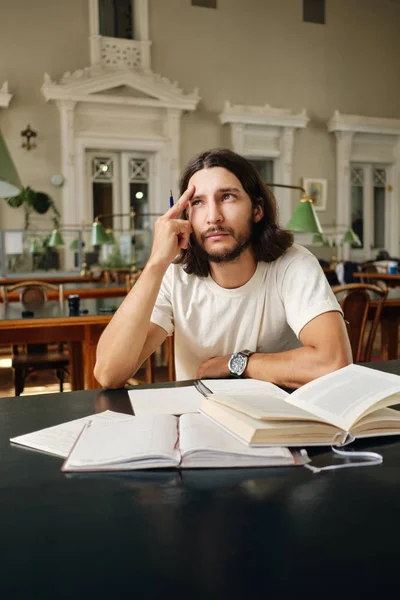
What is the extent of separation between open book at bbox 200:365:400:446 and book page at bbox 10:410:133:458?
19 cm

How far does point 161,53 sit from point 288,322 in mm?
9051

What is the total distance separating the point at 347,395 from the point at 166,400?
407 mm

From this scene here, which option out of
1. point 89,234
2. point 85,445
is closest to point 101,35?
point 89,234

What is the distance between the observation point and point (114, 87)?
9234mm

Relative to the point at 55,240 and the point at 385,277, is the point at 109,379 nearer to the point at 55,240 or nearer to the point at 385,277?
the point at 55,240

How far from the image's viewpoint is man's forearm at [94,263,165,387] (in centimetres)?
160

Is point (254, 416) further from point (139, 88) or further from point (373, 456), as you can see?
point (139, 88)

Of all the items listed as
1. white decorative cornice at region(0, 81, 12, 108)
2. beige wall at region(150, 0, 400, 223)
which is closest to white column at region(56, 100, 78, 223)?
white decorative cornice at region(0, 81, 12, 108)

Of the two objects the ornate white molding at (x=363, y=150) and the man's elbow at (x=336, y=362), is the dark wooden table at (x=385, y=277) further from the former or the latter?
the man's elbow at (x=336, y=362)

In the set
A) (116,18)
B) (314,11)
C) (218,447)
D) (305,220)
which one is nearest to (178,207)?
(218,447)

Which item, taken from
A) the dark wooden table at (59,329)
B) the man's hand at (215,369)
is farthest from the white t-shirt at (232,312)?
the dark wooden table at (59,329)

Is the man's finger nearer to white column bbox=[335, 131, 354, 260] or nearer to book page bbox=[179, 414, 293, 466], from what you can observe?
book page bbox=[179, 414, 293, 466]

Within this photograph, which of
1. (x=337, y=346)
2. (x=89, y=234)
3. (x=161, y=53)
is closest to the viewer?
(x=337, y=346)

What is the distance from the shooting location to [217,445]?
0.93m
